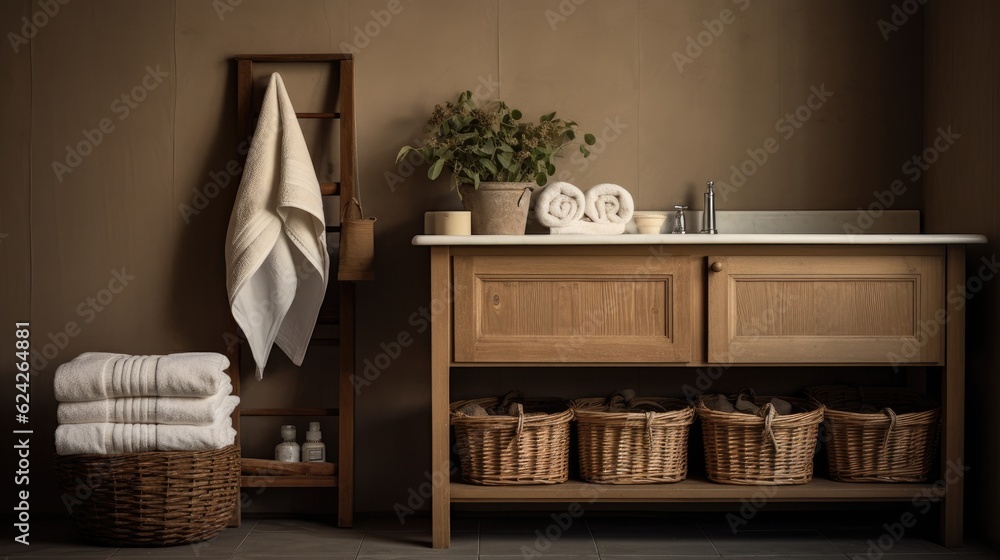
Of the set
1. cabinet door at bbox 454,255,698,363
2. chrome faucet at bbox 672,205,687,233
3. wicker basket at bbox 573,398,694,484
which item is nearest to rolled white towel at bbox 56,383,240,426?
cabinet door at bbox 454,255,698,363

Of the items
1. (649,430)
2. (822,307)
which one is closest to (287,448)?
(649,430)

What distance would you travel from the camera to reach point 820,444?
113 inches

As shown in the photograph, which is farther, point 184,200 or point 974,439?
point 184,200

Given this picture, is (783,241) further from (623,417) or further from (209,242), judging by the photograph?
(209,242)

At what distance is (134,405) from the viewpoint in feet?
8.16

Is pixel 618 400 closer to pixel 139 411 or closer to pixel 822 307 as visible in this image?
pixel 822 307

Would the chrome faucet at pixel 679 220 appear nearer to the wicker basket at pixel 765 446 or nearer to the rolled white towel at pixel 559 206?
the rolled white towel at pixel 559 206

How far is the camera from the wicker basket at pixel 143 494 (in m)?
2.46

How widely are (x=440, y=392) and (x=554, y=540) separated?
22.5 inches

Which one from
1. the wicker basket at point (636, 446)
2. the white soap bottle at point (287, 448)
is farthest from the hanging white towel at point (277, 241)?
the wicker basket at point (636, 446)

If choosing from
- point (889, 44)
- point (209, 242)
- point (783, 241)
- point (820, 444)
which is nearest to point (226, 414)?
point (209, 242)

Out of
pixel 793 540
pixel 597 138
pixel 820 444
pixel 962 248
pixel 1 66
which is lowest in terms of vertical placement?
pixel 793 540

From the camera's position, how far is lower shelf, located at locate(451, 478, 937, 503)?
252 cm

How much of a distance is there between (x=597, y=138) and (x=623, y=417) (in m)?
0.93
